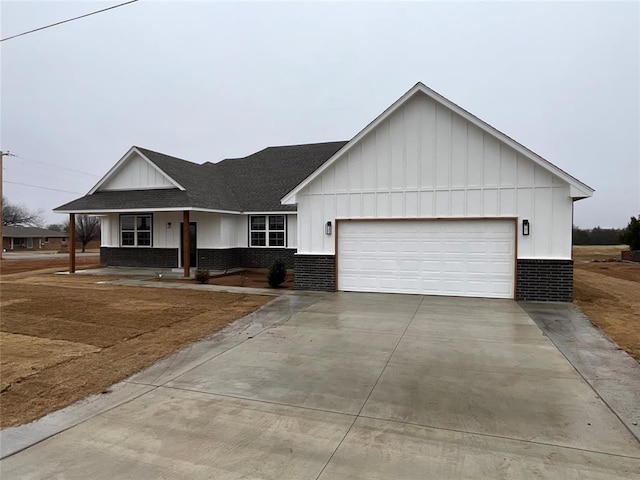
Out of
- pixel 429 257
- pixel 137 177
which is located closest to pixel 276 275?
pixel 429 257

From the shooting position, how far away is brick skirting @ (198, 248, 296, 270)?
18828 millimetres

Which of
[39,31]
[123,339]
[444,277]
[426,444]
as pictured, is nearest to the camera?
[426,444]

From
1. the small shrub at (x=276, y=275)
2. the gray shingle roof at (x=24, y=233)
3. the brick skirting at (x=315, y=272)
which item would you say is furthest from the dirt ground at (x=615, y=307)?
the gray shingle roof at (x=24, y=233)

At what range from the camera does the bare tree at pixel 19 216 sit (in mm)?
74850

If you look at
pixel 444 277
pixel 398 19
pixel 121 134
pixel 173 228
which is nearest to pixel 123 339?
pixel 444 277

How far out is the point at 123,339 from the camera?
7523 mm

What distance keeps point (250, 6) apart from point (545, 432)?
1304 cm

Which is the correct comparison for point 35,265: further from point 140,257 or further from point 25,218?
point 25,218

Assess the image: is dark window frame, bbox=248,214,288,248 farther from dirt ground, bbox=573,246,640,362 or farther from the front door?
dirt ground, bbox=573,246,640,362

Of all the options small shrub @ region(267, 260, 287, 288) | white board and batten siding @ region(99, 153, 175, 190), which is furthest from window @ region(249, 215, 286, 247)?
small shrub @ region(267, 260, 287, 288)

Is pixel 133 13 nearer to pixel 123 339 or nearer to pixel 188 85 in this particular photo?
pixel 123 339

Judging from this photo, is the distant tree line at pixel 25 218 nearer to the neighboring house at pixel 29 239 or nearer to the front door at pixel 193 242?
the neighboring house at pixel 29 239

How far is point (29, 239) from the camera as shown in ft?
211

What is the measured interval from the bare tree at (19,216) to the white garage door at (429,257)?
82858mm
